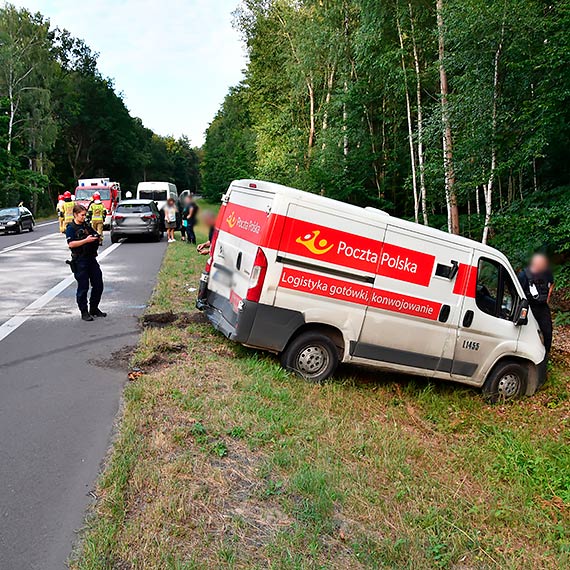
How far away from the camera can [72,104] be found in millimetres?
52719

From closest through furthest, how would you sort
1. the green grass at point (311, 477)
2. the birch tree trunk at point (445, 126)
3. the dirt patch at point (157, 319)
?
the green grass at point (311, 477), the dirt patch at point (157, 319), the birch tree trunk at point (445, 126)

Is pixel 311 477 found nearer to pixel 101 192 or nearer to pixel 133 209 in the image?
pixel 133 209

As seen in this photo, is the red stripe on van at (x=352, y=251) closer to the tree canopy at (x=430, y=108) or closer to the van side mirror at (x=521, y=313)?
the van side mirror at (x=521, y=313)

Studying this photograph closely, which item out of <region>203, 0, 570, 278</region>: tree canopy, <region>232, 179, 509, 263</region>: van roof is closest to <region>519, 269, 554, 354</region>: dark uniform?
<region>232, 179, 509, 263</region>: van roof

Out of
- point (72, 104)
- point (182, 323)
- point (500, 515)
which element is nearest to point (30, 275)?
point (182, 323)

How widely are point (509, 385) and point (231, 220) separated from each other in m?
4.38

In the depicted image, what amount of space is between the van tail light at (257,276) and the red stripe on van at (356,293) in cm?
22

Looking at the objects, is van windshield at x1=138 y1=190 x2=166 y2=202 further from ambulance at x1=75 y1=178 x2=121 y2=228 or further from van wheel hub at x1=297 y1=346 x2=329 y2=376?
van wheel hub at x1=297 y1=346 x2=329 y2=376

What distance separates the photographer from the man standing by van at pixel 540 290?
25.1 feet

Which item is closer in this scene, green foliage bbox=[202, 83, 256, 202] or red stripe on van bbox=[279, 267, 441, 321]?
red stripe on van bbox=[279, 267, 441, 321]

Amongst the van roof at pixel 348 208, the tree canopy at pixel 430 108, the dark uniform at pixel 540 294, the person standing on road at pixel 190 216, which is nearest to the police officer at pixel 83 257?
the van roof at pixel 348 208

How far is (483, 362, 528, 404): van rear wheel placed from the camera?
707 cm

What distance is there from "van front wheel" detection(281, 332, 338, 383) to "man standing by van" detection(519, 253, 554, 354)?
3312 millimetres

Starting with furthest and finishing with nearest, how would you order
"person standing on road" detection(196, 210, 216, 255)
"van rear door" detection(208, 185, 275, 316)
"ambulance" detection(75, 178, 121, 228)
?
"ambulance" detection(75, 178, 121, 228) < "person standing on road" detection(196, 210, 216, 255) < "van rear door" detection(208, 185, 275, 316)
